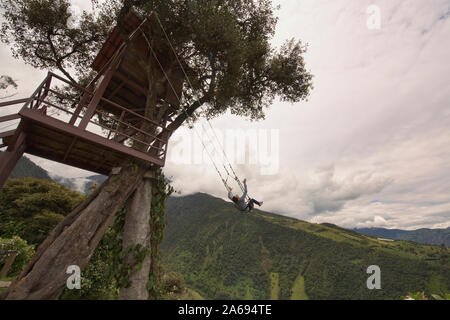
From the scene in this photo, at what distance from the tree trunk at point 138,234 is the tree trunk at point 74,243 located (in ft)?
1.33

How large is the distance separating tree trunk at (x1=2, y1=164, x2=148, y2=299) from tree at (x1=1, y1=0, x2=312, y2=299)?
0.08ft

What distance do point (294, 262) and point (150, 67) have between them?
131 m

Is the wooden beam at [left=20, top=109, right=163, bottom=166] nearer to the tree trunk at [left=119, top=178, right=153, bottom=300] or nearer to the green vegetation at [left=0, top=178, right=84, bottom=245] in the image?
the tree trunk at [left=119, top=178, right=153, bottom=300]

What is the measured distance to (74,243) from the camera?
5.73 metres

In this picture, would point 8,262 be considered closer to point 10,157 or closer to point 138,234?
point 10,157

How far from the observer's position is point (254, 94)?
12.7m

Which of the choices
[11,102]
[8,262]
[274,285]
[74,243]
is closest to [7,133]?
[11,102]

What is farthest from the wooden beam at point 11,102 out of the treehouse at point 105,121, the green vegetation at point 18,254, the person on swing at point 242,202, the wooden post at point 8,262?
the green vegetation at point 18,254

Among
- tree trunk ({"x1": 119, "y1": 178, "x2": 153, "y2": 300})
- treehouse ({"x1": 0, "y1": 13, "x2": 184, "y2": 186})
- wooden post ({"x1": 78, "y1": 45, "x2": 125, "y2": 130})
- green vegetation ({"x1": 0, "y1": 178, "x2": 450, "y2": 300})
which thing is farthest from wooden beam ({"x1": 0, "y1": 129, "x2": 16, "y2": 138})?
green vegetation ({"x1": 0, "y1": 178, "x2": 450, "y2": 300})

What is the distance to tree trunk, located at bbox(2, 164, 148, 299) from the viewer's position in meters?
5.09
